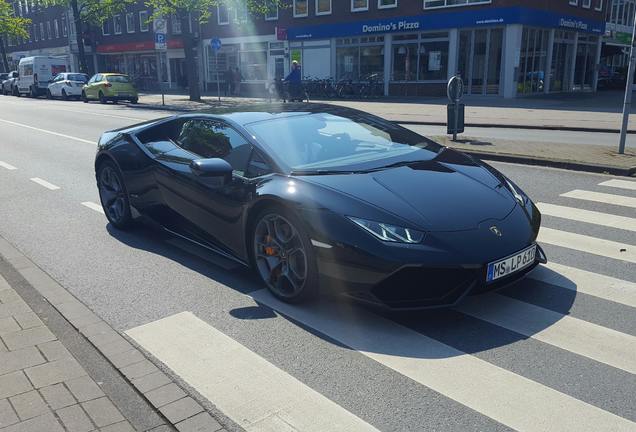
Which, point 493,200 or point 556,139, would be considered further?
point 556,139

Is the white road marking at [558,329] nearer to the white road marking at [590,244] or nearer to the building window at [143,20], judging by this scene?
the white road marking at [590,244]

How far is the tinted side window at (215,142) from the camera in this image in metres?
4.76

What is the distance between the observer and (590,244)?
555 centimetres

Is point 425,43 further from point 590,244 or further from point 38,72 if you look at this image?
point 38,72

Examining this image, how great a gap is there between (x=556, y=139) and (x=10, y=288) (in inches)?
464

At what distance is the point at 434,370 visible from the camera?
3387 millimetres

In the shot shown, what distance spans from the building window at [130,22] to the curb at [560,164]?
4811 cm

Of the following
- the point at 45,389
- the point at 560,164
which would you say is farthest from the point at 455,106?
the point at 45,389

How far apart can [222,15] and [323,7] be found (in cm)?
1028

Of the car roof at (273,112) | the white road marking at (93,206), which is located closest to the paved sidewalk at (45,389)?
the car roof at (273,112)

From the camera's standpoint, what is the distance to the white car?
120 ft

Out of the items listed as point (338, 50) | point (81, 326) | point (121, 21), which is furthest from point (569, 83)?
point (121, 21)

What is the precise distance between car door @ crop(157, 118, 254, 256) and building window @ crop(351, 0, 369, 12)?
2965 centimetres

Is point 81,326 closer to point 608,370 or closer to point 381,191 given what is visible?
point 381,191
